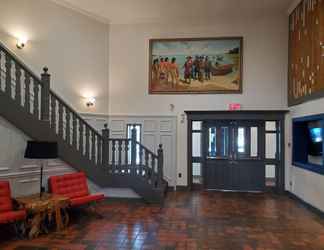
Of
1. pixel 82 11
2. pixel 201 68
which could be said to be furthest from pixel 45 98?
pixel 201 68

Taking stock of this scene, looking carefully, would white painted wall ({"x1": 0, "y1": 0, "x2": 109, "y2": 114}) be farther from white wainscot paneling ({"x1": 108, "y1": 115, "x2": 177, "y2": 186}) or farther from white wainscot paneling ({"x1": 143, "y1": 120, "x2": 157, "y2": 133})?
white wainscot paneling ({"x1": 143, "y1": 120, "x2": 157, "y2": 133})

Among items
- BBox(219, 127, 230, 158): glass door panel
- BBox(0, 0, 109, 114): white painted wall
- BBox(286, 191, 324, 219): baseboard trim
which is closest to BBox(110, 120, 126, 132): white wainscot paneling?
BBox(0, 0, 109, 114): white painted wall

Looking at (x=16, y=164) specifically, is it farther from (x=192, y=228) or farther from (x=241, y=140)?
(x=241, y=140)

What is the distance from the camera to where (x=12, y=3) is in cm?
606

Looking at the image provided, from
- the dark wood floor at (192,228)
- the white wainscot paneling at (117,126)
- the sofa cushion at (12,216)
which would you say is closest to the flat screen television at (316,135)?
the dark wood floor at (192,228)

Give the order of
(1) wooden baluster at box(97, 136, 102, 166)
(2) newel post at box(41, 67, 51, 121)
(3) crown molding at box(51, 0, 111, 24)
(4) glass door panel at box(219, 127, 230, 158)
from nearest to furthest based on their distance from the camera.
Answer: (2) newel post at box(41, 67, 51, 121) → (1) wooden baluster at box(97, 136, 102, 166) → (3) crown molding at box(51, 0, 111, 24) → (4) glass door panel at box(219, 127, 230, 158)

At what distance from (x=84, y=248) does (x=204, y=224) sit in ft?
7.13

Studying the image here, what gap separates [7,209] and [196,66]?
19.6 feet

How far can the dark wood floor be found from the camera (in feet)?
13.4

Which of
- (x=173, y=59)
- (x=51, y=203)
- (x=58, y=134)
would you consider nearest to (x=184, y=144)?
(x=173, y=59)

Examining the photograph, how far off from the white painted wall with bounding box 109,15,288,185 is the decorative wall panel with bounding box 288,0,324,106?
0.42m

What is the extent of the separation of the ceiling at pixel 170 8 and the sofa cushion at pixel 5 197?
482 cm

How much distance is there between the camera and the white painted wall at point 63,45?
244 inches

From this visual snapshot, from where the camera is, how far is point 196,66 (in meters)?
8.19
